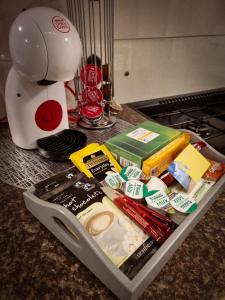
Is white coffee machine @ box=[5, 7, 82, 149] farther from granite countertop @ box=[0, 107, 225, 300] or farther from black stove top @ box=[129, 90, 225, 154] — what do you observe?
black stove top @ box=[129, 90, 225, 154]

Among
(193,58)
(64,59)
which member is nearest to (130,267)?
(64,59)

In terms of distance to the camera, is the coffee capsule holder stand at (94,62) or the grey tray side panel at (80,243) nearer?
the grey tray side panel at (80,243)

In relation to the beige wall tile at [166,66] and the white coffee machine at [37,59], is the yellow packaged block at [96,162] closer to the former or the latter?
the white coffee machine at [37,59]

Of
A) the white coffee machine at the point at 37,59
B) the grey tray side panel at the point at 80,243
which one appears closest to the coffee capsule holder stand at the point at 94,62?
the white coffee machine at the point at 37,59

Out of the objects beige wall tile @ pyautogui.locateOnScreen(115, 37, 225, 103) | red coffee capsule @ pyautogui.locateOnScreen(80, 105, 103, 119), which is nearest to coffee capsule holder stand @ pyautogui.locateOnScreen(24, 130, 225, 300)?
red coffee capsule @ pyautogui.locateOnScreen(80, 105, 103, 119)

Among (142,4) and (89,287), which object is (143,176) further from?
(142,4)

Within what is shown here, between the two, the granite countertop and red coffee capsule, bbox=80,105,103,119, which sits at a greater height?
red coffee capsule, bbox=80,105,103,119

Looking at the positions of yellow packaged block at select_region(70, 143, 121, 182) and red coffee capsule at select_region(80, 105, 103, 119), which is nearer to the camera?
yellow packaged block at select_region(70, 143, 121, 182)

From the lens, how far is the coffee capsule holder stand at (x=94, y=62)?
690 mm

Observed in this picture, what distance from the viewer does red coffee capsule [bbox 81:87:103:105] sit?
2.33 ft

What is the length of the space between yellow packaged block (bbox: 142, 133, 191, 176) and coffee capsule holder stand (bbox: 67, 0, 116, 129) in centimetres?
27

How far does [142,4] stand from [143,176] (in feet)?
2.18

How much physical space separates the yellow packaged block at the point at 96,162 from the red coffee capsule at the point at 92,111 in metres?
0.23

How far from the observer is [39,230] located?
0.38 metres
